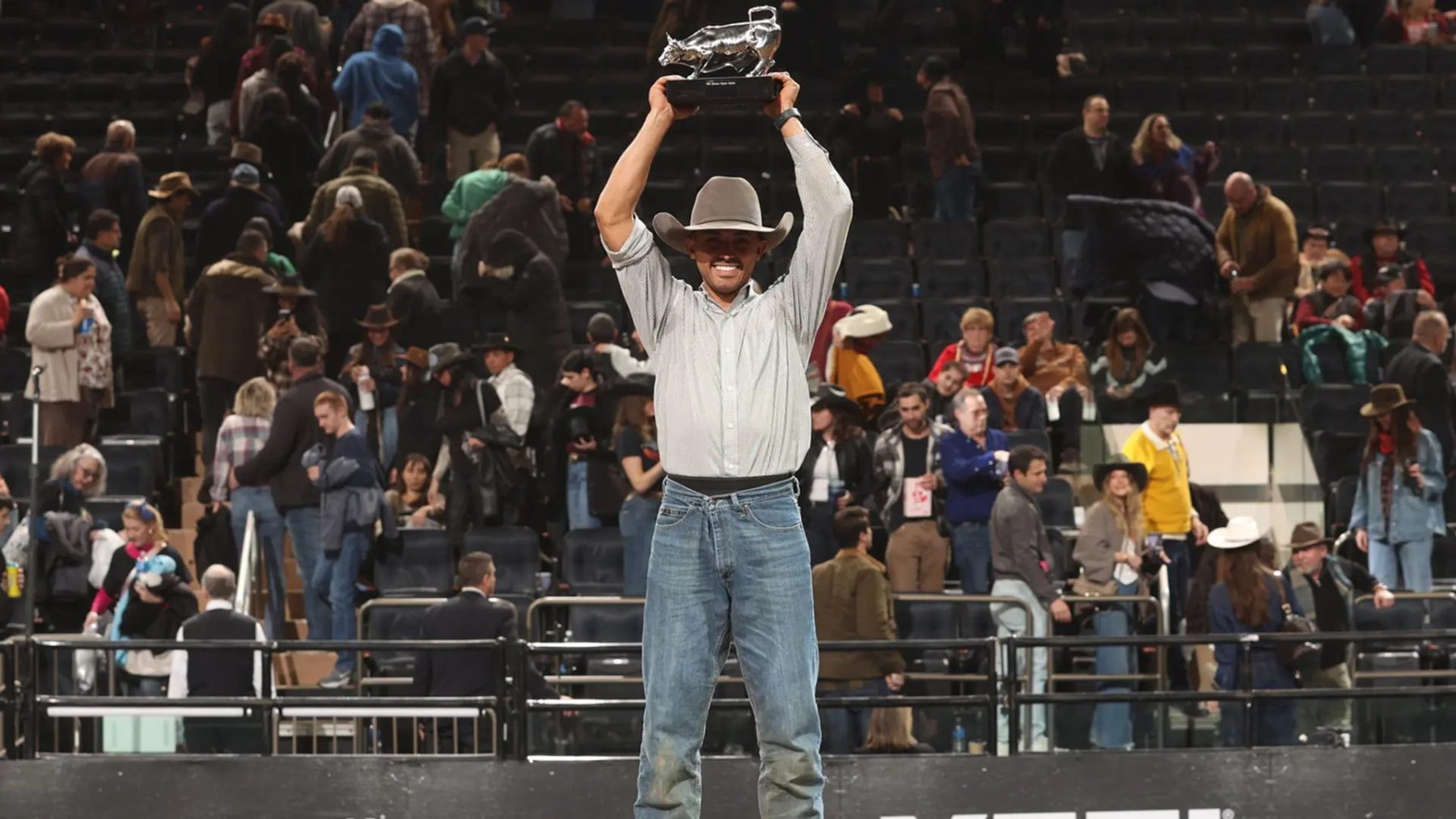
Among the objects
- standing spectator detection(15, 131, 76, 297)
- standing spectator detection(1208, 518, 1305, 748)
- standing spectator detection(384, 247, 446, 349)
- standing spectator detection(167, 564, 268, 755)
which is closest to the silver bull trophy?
standing spectator detection(167, 564, 268, 755)

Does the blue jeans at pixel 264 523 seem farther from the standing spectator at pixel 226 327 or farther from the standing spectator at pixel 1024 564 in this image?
the standing spectator at pixel 1024 564

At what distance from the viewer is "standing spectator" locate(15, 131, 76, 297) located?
16969 millimetres

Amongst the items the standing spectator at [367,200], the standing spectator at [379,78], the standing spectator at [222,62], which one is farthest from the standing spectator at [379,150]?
the standing spectator at [222,62]

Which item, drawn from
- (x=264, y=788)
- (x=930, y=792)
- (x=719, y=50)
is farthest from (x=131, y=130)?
(x=719, y=50)

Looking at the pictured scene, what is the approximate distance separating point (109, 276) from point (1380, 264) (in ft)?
29.6

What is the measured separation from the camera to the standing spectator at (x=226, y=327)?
14.3 meters

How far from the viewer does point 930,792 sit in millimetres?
9578

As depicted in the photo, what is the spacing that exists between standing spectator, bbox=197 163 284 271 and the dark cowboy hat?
6693 mm

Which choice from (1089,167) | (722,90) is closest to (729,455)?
(722,90)

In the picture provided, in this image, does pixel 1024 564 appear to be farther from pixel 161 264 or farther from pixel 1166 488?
pixel 161 264

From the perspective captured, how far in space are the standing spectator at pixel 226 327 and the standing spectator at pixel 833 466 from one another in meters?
3.84

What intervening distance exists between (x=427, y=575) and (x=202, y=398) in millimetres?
2853

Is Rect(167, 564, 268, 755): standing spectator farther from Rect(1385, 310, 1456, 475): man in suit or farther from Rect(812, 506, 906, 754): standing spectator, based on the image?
Rect(1385, 310, 1456, 475): man in suit

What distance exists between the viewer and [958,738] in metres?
10.5
